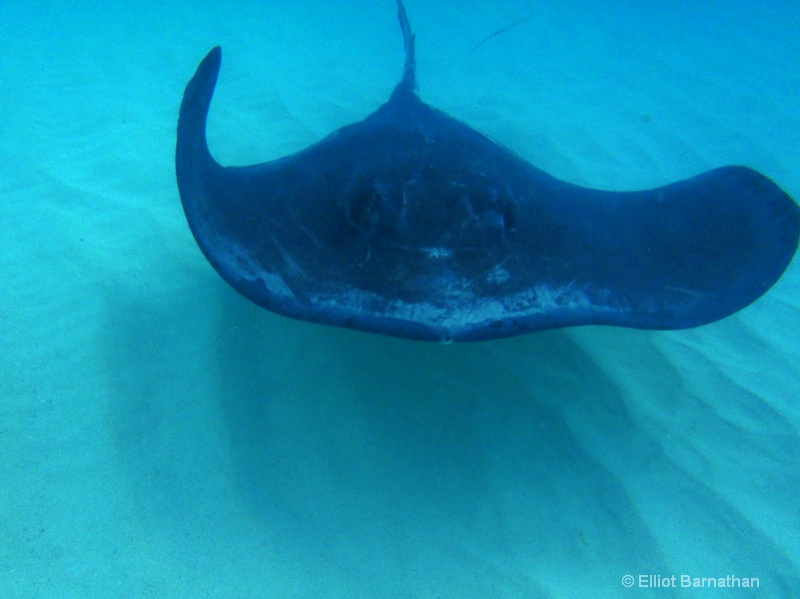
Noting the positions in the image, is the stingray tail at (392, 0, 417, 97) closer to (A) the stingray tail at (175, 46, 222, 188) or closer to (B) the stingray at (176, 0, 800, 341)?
(B) the stingray at (176, 0, 800, 341)

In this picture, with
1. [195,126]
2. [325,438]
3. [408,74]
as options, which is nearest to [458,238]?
[325,438]

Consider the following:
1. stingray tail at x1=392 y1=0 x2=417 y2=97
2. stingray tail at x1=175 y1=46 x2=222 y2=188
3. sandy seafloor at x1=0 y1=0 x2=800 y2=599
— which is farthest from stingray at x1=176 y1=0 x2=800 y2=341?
stingray tail at x1=392 y1=0 x2=417 y2=97

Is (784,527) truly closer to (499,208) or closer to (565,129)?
(499,208)

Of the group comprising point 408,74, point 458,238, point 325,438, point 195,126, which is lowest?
point 325,438

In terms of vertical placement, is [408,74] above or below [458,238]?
above

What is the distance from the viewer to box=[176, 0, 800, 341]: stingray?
236 cm

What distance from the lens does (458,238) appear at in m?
2.71

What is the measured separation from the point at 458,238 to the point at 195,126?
170cm

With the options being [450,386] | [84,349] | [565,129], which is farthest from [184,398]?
[565,129]

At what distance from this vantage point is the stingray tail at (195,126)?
2.65 m

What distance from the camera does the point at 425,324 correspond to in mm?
2199

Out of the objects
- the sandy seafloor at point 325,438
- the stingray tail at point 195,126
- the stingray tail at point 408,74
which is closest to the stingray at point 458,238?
the stingray tail at point 195,126

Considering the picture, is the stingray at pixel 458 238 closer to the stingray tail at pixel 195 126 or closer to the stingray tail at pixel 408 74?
the stingray tail at pixel 195 126

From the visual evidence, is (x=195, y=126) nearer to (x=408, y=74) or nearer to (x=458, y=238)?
(x=458, y=238)
